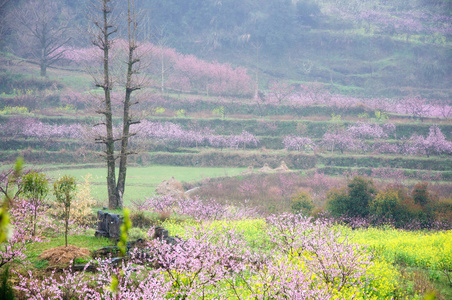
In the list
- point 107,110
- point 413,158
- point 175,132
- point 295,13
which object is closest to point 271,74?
point 295,13

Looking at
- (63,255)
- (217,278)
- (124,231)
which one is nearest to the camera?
(124,231)

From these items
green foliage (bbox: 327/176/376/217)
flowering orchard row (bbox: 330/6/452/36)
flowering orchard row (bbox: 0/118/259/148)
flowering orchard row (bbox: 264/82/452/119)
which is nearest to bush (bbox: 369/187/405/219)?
green foliage (bbox: 327/176/376/217)

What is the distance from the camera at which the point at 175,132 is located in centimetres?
3306

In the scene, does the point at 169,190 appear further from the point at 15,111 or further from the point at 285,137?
the point at 15,111

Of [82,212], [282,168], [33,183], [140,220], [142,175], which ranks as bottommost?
[140,220]

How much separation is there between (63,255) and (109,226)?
8.16ft

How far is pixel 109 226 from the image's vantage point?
9.62m

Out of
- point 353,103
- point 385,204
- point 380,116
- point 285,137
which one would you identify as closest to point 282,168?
point 285,137

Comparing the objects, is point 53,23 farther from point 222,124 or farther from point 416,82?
point 416,82

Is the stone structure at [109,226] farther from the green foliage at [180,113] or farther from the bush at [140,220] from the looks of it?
the green foliage at [180,113]

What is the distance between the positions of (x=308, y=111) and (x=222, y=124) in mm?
10629

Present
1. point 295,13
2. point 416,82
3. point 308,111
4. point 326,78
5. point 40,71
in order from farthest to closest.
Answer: point 295,13, point 326,78, point 416,82, point 40,71, point 308,111

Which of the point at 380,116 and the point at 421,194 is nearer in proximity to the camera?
the point at 421,194

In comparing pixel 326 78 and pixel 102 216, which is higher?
pixel 326 78
